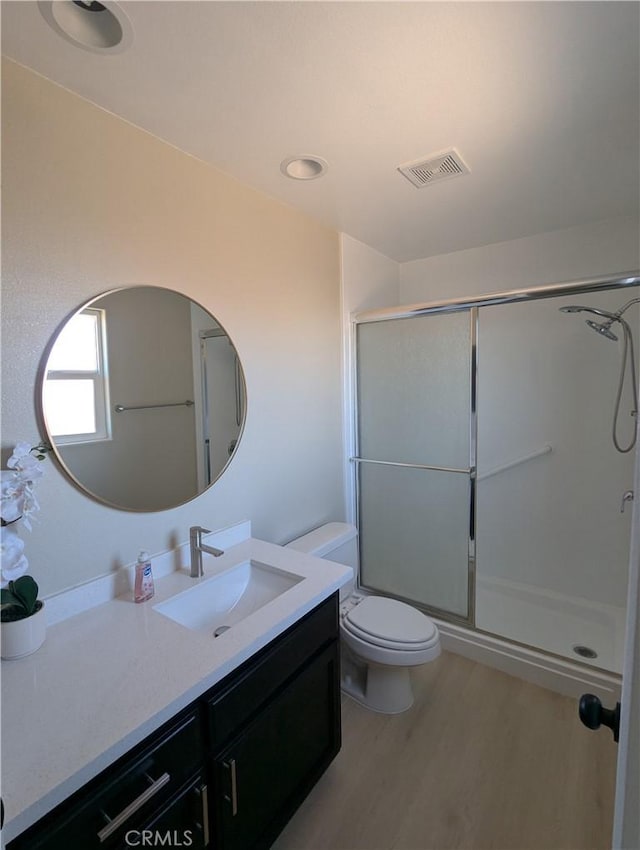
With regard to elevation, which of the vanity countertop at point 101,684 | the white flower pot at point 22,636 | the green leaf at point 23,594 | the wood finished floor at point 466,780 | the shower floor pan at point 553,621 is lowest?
the wood finished floor at point 466,780

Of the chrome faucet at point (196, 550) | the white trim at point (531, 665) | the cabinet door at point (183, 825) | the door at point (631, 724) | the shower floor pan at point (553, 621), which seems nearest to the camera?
the door at point (631, 724)

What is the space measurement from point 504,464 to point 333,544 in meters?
1.33

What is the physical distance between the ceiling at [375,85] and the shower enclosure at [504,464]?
0.71 m

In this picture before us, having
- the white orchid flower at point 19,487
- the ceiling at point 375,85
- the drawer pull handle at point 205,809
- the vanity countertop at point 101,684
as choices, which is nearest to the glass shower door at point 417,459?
the ceiling at point 375,85

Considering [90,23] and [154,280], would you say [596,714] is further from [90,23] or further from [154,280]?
[90,23]

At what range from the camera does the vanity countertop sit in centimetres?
74

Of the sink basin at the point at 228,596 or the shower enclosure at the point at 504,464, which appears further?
the shower enclosure at the point at 504,464

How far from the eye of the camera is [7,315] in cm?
111

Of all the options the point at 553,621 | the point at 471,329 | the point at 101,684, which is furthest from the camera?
the point at 553,621

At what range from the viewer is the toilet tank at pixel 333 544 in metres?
2.01

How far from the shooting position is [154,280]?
A: 1461mm

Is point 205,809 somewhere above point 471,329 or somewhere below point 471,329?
below

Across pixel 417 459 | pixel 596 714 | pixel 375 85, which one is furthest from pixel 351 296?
pixel 596 714

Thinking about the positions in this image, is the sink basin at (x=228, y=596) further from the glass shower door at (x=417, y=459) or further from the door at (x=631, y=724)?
the glass shower door at (x=417, y=459)
